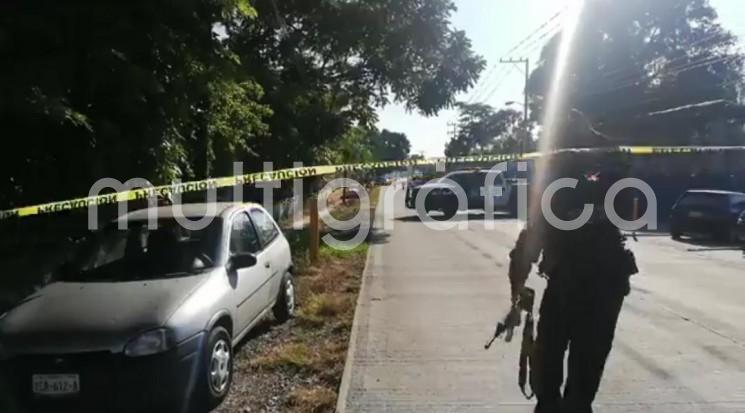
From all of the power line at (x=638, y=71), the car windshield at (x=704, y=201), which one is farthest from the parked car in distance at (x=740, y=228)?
the power line at (x=638, y=71)

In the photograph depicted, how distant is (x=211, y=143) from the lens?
10.8 m

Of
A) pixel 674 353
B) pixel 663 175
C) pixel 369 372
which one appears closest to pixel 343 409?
pixel 369 372

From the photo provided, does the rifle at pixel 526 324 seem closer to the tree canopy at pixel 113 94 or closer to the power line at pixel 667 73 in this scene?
the tree canopy at pixel 113 94

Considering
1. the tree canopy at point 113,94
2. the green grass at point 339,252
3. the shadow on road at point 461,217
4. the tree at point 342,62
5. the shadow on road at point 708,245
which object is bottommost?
the shadow on road at point 708,245

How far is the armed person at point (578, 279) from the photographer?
3750 mm

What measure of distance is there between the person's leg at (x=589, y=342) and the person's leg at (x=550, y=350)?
2.6 inches

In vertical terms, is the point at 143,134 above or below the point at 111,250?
above

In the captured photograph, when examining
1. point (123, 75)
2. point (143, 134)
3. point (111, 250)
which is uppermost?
point (123, 75)

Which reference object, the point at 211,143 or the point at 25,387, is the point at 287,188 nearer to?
the point at 211,143

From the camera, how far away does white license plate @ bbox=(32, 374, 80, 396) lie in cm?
453

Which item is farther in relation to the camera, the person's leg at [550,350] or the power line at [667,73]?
the power line at [667,73]

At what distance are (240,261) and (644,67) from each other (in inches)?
1969

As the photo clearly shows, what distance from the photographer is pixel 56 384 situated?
15.0 feet

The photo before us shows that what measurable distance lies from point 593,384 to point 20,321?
376 cm
